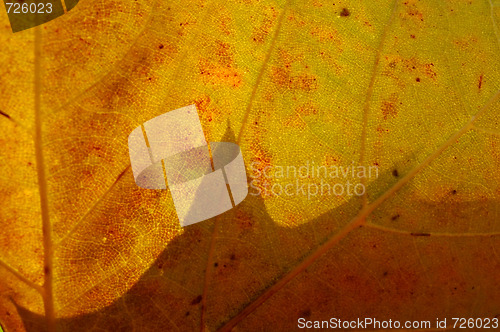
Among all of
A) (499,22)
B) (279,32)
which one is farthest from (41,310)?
(499,22)

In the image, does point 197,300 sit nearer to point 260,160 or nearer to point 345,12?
point 260,160

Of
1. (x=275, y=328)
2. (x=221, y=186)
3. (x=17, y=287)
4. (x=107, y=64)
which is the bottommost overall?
(x=275, y=328)

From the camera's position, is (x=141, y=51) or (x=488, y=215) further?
(x=488, y=215)

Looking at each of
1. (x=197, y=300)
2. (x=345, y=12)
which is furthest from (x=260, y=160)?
(x=345, y=12)

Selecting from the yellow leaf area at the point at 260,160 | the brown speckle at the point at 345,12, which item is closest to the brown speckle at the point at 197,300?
the yellow leaf area at the point at 260,160

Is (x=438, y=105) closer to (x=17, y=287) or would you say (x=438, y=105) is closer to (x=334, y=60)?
(x=334, y=60)

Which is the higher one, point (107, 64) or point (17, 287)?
point (107, 64)

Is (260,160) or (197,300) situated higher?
(260,160)

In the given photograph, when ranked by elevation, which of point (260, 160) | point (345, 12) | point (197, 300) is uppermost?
point (345, 12)
